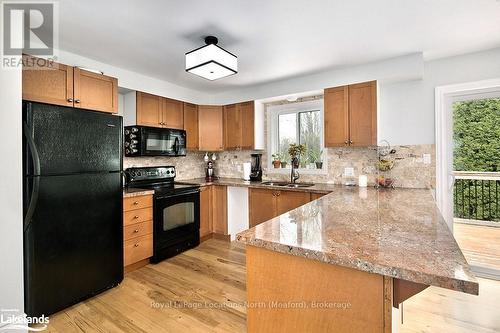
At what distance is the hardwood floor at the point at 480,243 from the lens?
8.44 ft

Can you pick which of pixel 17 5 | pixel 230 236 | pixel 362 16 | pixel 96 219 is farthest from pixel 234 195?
pixel 17 5

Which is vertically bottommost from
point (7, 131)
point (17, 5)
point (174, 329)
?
point (174, 329)

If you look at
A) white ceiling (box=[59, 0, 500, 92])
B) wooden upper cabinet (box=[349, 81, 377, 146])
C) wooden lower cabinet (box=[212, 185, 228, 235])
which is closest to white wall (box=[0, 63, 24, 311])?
white ceiling (box=[59, 0, 500, 92])

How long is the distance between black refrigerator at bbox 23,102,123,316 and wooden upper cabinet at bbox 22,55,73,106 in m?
0.43

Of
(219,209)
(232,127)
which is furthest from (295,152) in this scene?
(219,209)

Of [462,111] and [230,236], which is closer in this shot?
[462,111]

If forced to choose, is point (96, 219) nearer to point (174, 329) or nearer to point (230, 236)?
point (174, 329)

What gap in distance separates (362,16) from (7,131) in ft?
8.68

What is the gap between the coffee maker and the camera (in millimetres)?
3917

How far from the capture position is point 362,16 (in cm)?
189

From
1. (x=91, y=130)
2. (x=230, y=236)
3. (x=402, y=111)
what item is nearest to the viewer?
(x=91, y=130)

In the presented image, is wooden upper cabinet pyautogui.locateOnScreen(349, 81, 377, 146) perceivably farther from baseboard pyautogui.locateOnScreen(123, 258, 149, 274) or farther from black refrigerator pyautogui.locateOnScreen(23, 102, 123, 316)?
baseboard pyautogui.locateOnScreen(123, 258, 149, 274)

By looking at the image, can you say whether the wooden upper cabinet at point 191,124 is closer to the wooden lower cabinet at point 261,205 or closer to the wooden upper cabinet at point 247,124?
the wooden upper cabinet at point 247,124

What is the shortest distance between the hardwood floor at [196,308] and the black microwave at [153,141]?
146 centimetres
